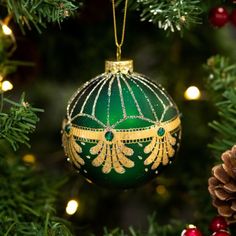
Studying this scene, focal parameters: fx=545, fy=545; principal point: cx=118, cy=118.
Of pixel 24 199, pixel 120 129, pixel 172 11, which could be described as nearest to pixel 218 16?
pixel 172 11

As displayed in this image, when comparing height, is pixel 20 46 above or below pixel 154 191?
above

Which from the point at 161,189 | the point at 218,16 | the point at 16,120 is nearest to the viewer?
the point at 16,120

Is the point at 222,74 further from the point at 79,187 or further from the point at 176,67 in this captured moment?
the point at 79,187

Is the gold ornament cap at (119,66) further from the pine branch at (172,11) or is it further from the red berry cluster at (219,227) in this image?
the red berry cluster at (219,227)

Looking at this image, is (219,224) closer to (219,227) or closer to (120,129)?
(219,227)

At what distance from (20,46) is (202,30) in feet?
1.19

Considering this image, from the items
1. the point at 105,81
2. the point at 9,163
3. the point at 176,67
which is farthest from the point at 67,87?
the point at 105,81

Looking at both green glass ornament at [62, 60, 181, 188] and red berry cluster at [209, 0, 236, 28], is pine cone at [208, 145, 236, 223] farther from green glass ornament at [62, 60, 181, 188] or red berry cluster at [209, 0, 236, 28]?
red berry cluster at [209, 0, 236, 28]

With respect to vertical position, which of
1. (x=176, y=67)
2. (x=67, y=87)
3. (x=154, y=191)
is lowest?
(x=154, y=191)

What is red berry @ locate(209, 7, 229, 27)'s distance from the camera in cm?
72

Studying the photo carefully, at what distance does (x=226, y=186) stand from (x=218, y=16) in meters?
0.23

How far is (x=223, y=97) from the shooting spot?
79cm

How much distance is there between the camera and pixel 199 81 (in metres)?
1.05

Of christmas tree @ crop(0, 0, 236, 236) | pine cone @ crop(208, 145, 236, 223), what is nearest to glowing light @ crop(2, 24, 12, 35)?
christmas tree @ crop(0, 0, 236, 236)
